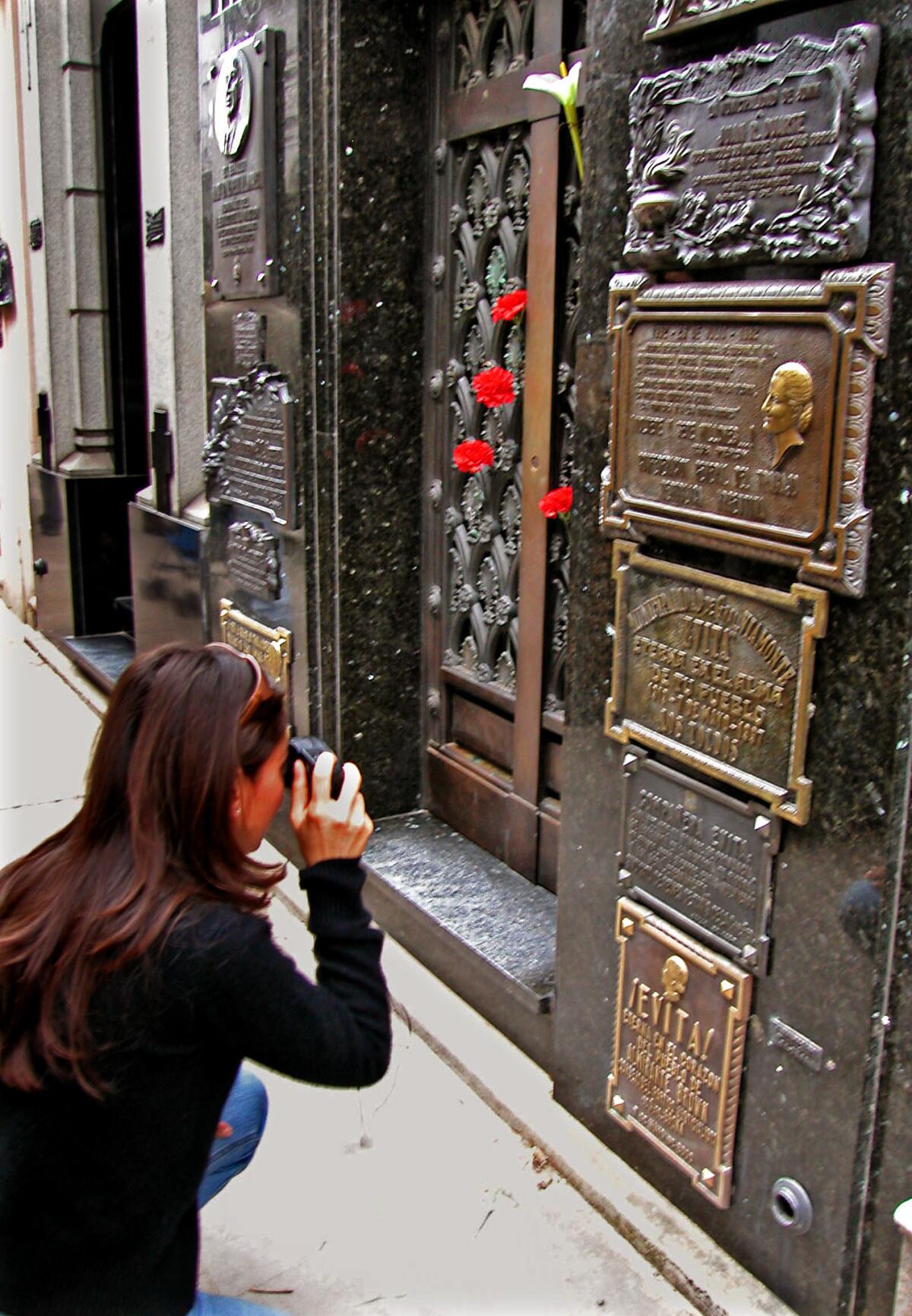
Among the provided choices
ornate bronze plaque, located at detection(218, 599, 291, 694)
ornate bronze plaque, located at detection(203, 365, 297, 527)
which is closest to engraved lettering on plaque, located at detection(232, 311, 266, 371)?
ornate bronze plaque, located at detection(203, 365, 297, 527)

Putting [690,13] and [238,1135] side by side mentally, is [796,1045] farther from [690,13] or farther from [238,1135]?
[690,13]

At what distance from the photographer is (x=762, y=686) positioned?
2303 mm

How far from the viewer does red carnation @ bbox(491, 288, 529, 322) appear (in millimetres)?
3596

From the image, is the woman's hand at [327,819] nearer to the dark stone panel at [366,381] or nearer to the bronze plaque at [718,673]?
the bronze plaque at [718,673]

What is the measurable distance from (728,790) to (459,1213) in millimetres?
1158

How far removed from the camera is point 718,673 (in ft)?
7.91

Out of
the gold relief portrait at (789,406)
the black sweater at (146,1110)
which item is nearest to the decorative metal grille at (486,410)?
the gold relief portrait at (789,406)

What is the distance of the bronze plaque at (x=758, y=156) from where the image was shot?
2.00 metres

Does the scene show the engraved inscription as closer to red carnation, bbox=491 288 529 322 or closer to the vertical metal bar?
the vertical metal bar

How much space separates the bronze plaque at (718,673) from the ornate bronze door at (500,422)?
3.21 ft

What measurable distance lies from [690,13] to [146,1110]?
211 cm

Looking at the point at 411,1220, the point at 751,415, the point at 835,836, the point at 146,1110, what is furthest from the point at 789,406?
the point at 411,1220

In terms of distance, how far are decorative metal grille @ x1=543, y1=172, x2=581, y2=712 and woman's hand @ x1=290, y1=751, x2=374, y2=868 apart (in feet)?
4.92

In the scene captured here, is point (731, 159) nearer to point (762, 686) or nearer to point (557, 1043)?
point (762, 686)
